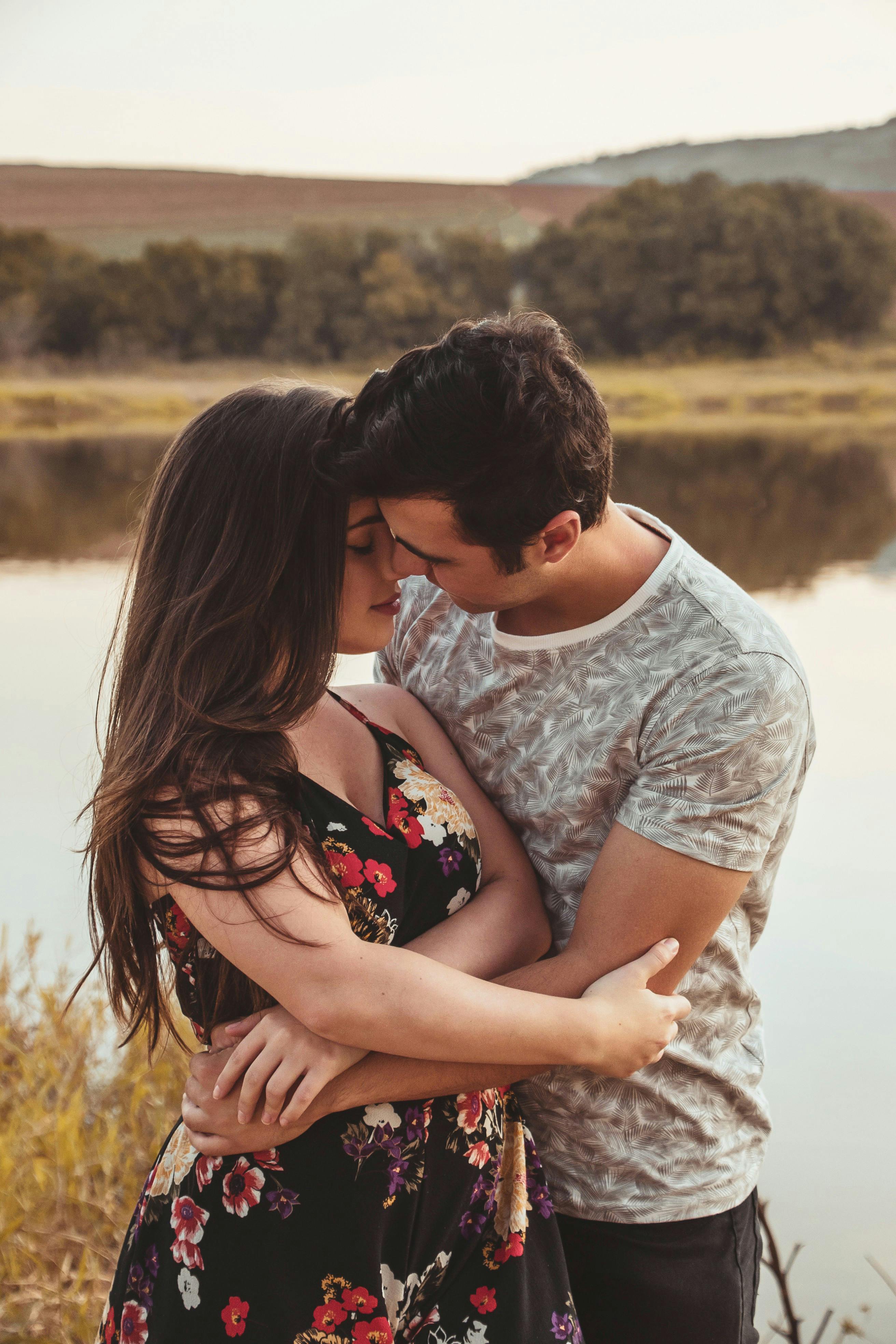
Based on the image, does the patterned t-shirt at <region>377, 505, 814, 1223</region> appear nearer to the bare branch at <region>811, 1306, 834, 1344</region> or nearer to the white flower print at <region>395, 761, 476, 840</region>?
the white flower print at <region>395, 761, 476, 840</region>

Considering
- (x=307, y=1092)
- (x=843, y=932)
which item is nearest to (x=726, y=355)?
(x=843, y=932)

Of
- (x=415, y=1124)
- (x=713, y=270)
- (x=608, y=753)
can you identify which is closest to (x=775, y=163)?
(x=713, y=270)

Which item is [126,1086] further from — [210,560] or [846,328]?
[846,328]

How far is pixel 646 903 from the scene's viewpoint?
1.01 metres

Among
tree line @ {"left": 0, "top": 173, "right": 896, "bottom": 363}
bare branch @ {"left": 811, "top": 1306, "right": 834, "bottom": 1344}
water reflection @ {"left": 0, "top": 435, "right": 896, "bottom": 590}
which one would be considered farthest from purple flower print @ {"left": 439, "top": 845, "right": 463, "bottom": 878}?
water reflection @ {"left": 0, "top": 435, "right": 896, "bottom": 590}

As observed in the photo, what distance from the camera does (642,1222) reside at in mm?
1146

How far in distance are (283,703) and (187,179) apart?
3.48 meters

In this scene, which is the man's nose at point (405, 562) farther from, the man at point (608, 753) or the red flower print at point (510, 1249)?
the red flower print at point (510, 1249)

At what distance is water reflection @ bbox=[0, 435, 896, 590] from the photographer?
568cm

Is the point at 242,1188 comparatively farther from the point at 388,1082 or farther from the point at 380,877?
the point at 380,877

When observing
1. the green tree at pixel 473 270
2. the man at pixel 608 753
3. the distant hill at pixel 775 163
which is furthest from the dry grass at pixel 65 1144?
the distant hill at pixel 775 163

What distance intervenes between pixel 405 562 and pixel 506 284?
285cm

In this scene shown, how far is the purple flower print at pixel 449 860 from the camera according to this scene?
1.09 m

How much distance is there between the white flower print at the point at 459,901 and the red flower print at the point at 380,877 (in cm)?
9
